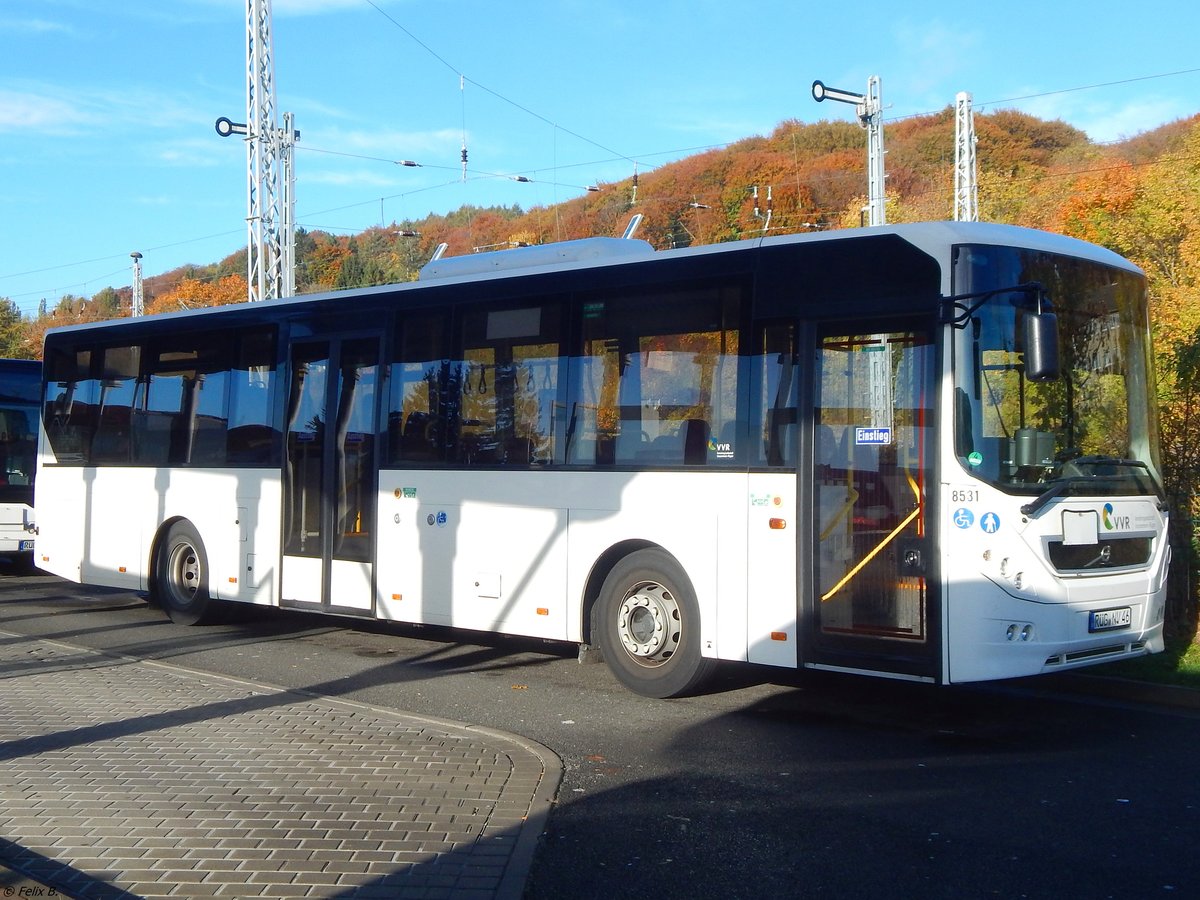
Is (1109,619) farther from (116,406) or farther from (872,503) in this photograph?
(116,406)

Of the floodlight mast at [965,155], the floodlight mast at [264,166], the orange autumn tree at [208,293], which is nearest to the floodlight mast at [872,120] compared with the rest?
the floodlight mast at [965,155]

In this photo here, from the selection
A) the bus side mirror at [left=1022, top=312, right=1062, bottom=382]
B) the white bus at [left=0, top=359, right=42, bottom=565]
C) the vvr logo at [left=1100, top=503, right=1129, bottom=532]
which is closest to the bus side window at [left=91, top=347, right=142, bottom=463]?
the white bus at [left=0, top=359, right=42, bottom=565]

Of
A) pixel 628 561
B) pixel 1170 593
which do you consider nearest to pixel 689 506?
pixel 628 561

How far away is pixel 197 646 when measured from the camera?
1281 cm

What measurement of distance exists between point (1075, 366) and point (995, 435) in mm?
1009

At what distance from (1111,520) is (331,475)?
23.9ft

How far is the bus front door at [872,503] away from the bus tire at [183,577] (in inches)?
312

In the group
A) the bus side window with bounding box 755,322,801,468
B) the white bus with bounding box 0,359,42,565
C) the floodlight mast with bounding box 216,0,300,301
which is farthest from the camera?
the floodlight mast with bounding box 216,0,300,301

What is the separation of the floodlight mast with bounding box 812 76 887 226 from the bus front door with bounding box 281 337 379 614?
12092 millimetres

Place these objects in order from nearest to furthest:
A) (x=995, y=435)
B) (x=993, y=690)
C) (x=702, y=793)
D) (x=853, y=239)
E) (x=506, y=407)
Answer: (x=702, y=793) → (x=995, y=435) → (x=853, y=239) → (x=993, y=690) → (x=506, y=407)

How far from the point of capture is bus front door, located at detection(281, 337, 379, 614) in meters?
12.2

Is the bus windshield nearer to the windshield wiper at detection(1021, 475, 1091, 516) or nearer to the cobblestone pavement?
the windshield wiper at detection(1021, 475, 1091, 516)

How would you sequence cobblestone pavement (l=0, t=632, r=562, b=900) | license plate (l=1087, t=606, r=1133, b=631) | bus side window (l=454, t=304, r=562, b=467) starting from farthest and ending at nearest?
bus side window (l=454, t=304, r=562, b=467) < license plate (l=1087, t=606, r=1133, b=631) < cobblestone pavement (l=0, t=632, r=562, b=900)

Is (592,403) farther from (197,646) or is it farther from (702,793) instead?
(197,646)
